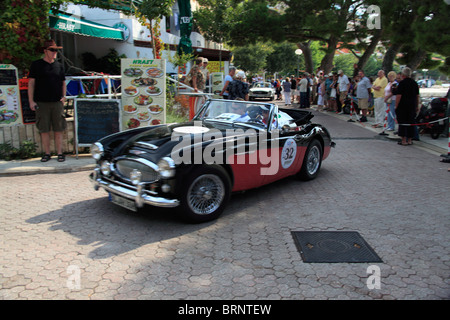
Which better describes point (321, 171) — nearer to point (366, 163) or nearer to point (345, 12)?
point (366, 163)

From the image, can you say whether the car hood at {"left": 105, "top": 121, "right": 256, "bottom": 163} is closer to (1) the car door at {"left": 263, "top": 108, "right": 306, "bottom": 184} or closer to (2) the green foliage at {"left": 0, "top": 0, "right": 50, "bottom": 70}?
(1) the car door at {"left": 263, "top": 108, "right": 306, "bottom": 184}

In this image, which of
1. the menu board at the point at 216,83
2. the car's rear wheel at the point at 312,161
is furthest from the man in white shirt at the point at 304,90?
the car's rear wheel at the point at 312,161

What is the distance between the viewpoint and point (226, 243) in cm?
411

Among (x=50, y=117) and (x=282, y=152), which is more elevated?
(x=50, y=117)

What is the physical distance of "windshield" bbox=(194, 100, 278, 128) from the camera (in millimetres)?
5617

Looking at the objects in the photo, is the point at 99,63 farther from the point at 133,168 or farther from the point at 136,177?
the point at 136,177

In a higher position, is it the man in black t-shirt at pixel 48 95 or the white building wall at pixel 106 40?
the white building wall at pixel 106 40

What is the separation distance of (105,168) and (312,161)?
Answer: 3.58 metres

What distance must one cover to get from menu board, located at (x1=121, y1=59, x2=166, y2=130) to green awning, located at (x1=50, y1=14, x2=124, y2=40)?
4443mm

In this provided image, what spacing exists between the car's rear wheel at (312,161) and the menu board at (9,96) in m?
5.54

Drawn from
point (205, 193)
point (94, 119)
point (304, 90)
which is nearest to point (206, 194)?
point (205, 193)

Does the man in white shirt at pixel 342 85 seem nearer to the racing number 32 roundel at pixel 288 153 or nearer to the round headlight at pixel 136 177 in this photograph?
the racing number 32 roundel at pixel 288 153

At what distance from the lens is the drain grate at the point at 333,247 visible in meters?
3.79

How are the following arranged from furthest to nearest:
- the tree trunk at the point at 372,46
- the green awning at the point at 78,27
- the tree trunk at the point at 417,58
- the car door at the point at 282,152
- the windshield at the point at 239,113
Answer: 1. the tree trunk at the point at 372,46
2. the tree trunk at the point at 417,58
3. the green awning at the point at 78,27
4. the windshield at the point at 239,113
5. the car door at the point at 282,152
